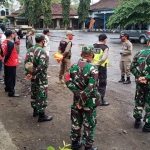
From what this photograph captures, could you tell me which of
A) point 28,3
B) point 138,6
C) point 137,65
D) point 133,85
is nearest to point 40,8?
point 28,3

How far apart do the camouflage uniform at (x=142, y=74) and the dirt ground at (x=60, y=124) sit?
459 mm

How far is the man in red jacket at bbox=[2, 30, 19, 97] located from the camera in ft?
19.0

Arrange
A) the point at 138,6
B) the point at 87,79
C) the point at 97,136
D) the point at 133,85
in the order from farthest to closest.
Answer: the point at 138,6
the point at 133,85
the point at 97,136
the point at 87,79

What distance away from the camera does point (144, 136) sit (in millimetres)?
4438

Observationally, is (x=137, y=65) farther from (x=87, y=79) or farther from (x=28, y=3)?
(x=28, y=3)

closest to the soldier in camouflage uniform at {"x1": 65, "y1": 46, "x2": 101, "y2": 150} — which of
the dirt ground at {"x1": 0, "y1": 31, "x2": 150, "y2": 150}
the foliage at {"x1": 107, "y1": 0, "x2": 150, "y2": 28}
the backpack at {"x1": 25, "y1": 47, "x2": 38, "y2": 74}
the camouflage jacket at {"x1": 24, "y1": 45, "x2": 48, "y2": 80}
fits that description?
the dirt ground at {"x1": 0, "y1": 31, "x2": 150, "y2": 150}

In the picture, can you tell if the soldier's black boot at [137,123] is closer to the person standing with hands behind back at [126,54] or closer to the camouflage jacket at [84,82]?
the camouflage jacket at [84,82]

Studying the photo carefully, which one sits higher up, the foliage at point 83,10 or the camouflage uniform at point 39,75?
the foliage at point 83,10

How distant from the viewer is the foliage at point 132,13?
2409cm

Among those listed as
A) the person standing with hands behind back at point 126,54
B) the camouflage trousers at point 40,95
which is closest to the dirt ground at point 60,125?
the camouflage trousers at point 40,95

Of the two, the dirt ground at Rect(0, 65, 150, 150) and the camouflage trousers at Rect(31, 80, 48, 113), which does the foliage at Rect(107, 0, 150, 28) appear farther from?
the camouflage trousers at Rect(31, 80, 48, 113)

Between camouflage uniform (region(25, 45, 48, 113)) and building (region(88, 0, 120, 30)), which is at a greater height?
building (region(88, 0, 120, 30))

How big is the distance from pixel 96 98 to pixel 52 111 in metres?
2.07

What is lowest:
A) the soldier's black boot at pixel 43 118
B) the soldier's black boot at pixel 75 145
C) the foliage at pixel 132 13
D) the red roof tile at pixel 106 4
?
the soldier's black boot at pixel 75 145
